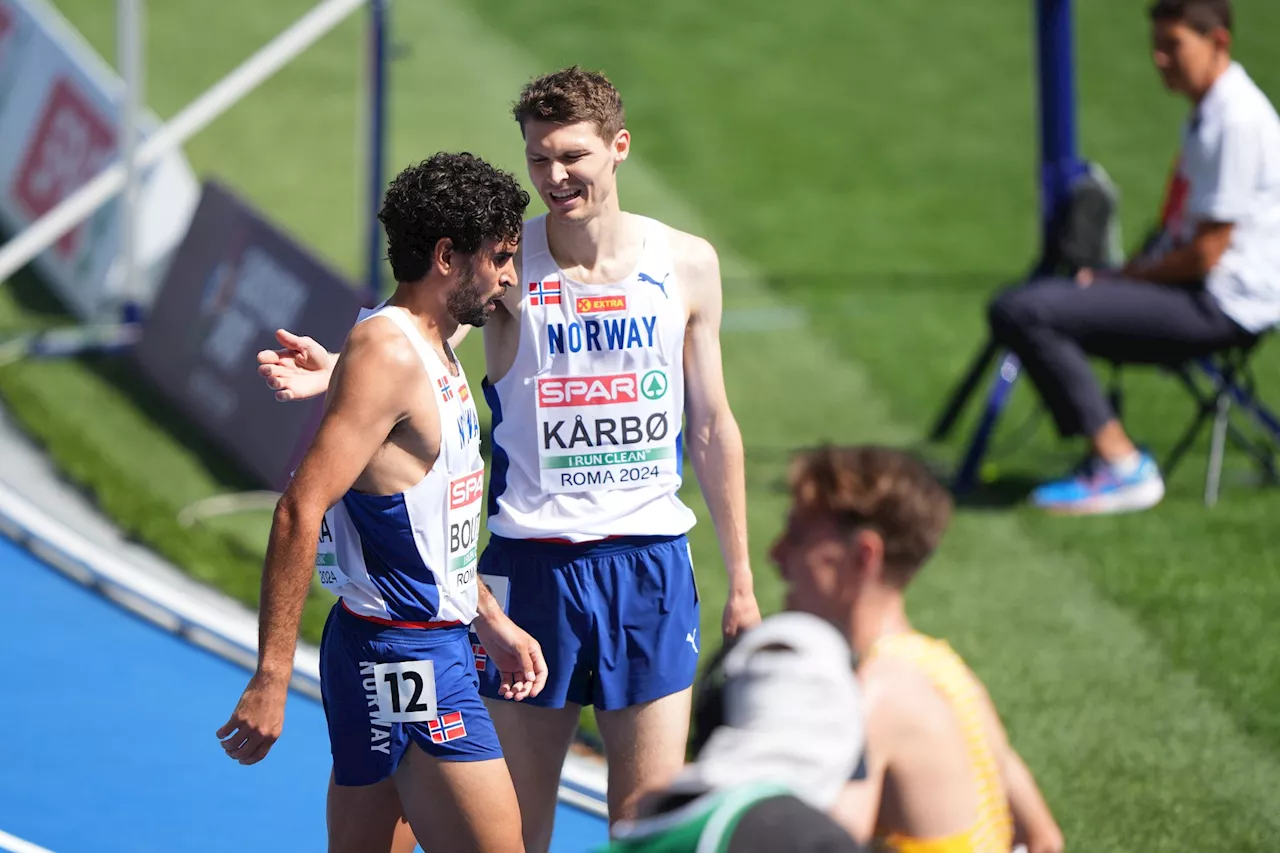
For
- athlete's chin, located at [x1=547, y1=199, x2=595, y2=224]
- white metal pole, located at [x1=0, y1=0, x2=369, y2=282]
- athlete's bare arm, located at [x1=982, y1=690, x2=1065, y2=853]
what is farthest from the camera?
white metal pole, located at [x1=0, y1=0, x2=369, y2=282]

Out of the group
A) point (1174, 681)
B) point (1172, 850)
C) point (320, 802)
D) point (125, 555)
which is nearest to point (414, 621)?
point (320, 802)

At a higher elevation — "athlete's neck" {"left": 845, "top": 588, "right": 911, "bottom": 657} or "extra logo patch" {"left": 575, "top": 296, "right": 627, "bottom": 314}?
"extra logo patch" {"left": 575, "top": 296, "right": 627, "bottom": 314}

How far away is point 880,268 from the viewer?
43.8ft

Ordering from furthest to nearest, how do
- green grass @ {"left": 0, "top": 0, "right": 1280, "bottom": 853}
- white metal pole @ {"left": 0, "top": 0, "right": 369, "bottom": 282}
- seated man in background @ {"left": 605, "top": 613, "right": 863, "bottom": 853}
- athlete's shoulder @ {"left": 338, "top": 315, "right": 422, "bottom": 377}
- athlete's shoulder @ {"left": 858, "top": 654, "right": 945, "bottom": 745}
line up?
white metal pole @ {"left": 0, "top": 0, "right": 369, "bottom": 282}
green grass @ {"left": 0, "top": 0, "right": 1280, "bottom": 853}
athlete's shoulder @ {"left": 338, "top": 315, "right": 422, "bottom": 377}
athlete's shoulder @ {"left": 858, "top": 654, "right": 945, "bottom": 745}
seated man in background @ {"left": 605, "top": 613, "right": 863, "bottom": 853}

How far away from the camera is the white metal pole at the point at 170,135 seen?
32.8 ft

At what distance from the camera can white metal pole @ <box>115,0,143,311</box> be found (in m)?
10.4

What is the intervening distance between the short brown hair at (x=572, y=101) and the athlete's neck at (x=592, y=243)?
24 cm

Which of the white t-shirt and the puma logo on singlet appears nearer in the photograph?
the puma logo on singlet

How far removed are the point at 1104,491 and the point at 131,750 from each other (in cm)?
480

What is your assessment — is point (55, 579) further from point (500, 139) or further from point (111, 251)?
point (500, 139)

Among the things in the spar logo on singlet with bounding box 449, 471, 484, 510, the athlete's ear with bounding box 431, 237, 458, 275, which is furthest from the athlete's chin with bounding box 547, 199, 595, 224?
the spar logo on singlet with bounding box 449, 471, 484, 510

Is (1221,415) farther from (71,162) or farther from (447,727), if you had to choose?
(71,162)

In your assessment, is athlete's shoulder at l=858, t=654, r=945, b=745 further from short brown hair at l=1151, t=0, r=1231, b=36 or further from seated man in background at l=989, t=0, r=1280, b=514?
short brown hair at l=1151, t=0, r=1231, b=36

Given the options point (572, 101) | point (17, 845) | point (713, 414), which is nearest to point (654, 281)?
point (713, 414)
